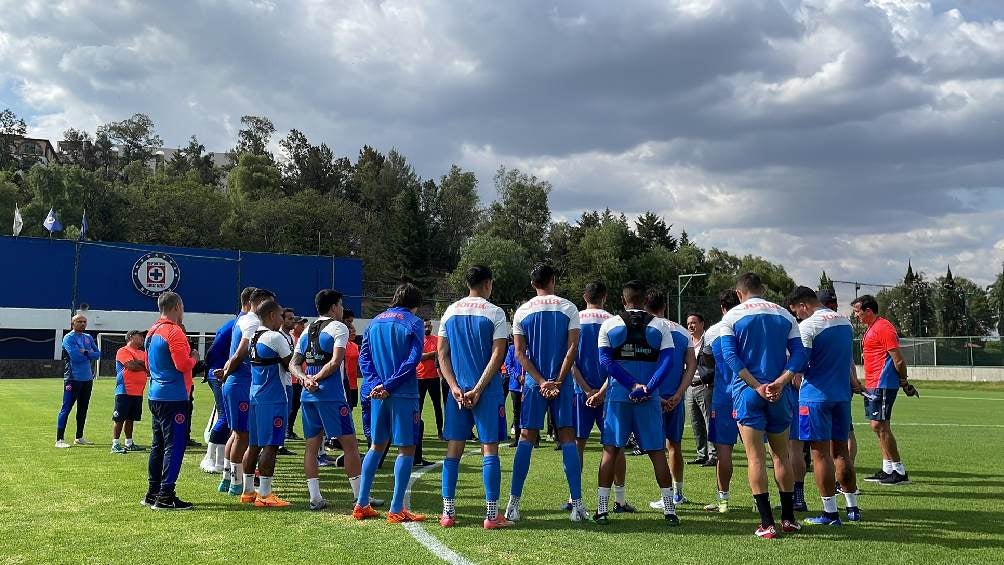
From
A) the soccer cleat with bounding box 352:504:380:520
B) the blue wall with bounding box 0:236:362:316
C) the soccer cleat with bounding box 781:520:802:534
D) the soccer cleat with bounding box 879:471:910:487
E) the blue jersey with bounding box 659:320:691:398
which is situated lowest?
the soccer cleat with bounding box 879:471:910:487

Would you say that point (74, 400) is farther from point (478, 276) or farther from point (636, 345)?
point (636, 345)

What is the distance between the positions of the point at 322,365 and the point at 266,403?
26.4 inches

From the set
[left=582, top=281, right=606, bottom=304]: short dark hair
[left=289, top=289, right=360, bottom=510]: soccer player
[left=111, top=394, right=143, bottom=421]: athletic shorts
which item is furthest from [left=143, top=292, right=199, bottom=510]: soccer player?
[left=111, top=394, right=143, bottom=421]: athletic shorts

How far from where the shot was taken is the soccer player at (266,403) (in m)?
8.23

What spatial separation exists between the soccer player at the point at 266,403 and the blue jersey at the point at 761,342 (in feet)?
14.4

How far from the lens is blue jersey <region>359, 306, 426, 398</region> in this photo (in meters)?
7.46

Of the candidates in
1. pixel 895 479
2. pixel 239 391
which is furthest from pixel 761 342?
pixel 239 391

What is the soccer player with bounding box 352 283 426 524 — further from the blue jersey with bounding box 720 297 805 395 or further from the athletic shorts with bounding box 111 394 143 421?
the athletic shorts with bounding box 111 394 143 421

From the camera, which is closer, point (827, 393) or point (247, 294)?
point (827, 393)

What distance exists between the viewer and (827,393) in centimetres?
777

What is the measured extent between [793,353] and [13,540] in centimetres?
678

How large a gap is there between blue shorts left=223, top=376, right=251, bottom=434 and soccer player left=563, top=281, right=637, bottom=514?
143 inches

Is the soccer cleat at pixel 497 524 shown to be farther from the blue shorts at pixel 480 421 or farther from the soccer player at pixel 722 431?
the soccer player at pixel 722 431

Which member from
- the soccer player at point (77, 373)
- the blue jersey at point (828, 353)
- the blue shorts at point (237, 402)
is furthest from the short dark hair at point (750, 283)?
the soccer player at point (77, 373)
